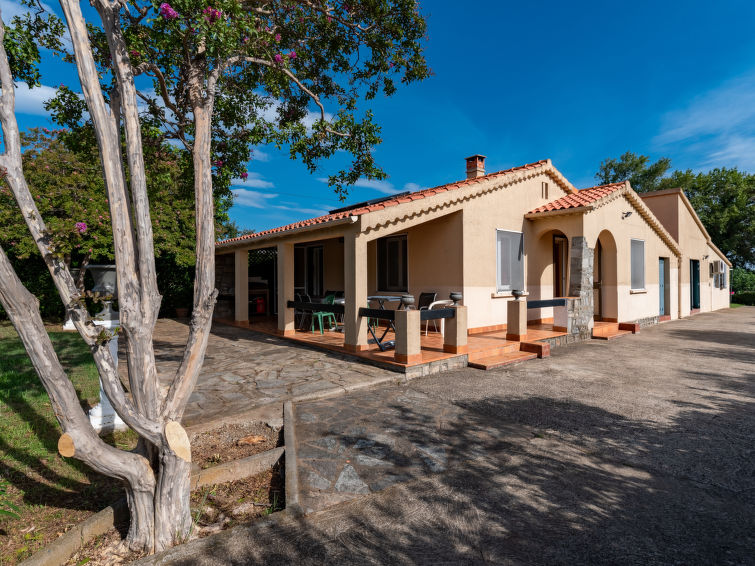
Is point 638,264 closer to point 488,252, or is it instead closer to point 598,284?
point 598,284

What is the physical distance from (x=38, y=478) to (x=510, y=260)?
31.6ft

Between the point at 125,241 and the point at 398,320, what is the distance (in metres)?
4.69

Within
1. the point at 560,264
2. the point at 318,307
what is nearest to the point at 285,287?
the point at 318,307

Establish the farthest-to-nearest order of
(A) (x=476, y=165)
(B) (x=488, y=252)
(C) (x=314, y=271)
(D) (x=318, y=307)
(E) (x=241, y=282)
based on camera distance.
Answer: (C) (x=314, y=271) → (A) (x=476, y=165) → (E) (x=241, y=282) → (B) (x=488, y=252) → (D) (x=318, y=307)

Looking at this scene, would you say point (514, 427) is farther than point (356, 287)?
No

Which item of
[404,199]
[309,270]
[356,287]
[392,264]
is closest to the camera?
[356,287]

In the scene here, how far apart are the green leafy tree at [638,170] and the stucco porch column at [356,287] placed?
37.2m

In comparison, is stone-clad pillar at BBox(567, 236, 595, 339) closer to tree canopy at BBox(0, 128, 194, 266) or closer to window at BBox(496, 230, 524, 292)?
window at BBox(496, 230, 524, 292)

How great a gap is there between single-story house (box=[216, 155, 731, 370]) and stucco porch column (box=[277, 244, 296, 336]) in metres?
0.03

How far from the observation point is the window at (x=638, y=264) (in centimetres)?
Result: 1240

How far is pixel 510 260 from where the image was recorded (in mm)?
10250

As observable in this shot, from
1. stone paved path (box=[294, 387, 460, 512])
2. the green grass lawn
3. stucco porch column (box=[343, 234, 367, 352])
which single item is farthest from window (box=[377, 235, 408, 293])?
the green grass lawn

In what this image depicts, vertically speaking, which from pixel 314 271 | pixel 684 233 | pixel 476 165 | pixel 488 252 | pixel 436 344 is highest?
pixel 476 165

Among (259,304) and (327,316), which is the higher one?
(259,304)
